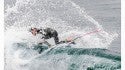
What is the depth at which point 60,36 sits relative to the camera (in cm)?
264

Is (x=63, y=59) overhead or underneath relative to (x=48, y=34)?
underneath

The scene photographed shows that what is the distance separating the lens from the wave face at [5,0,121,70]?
2.64 meters

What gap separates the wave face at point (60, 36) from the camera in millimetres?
2637

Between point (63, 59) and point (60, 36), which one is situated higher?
point (60, 36)

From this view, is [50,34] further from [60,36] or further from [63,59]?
[63,59]

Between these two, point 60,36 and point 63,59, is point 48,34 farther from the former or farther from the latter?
point 63,59

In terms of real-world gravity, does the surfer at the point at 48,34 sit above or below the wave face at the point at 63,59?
above

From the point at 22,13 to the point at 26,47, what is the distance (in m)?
0.23

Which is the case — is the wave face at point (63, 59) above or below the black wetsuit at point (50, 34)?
below

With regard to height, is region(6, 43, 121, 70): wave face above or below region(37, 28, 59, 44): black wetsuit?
below

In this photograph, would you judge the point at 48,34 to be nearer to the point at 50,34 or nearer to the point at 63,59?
the point at 50,34

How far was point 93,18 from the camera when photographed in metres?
2.64

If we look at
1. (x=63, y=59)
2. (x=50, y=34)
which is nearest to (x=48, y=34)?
(x=50, y=34)
